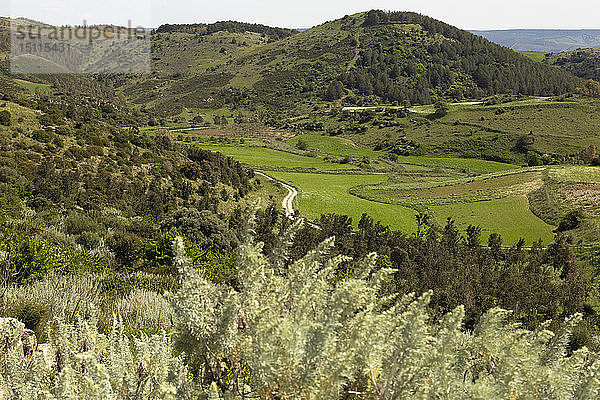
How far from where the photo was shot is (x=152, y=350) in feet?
9.50

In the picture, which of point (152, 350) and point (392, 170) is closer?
point (152, 350)

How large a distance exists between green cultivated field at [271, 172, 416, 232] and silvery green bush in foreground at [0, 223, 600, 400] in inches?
1243

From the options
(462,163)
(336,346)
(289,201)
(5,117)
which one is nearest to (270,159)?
(289,201)

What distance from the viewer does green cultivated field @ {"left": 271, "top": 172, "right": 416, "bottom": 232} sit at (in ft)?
119

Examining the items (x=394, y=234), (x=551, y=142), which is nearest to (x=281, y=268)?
(x=394, y=234)

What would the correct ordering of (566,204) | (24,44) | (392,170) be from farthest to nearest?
(24,44), (392,170), (566,204)

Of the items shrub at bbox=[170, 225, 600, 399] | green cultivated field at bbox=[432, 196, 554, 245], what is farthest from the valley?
green cultivated field at bbox=[432, 196, 554, 245]

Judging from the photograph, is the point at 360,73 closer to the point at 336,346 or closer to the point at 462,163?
the point at 462,163

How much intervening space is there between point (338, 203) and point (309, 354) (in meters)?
38.8

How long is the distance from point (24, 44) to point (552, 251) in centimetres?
18118

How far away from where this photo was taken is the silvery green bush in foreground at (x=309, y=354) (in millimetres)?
2143

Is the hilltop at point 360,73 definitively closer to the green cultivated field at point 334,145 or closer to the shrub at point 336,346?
the green cultivated field at point 334,145

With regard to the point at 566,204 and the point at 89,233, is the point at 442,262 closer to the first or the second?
the point at 89,233

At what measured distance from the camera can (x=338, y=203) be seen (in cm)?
4072
